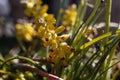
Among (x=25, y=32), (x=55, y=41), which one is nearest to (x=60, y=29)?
(x=55, y=41)

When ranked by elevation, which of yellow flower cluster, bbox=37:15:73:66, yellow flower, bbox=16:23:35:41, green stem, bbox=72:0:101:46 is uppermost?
yellow flower, bbox=16:23:35:41

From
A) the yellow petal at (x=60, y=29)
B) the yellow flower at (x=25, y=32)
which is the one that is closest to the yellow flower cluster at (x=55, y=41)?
the yellow petal at (x=60, y=29)

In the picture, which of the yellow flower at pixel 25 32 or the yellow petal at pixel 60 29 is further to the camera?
the yellow flower at pixel 25 32

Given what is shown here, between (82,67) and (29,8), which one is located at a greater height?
(29,8)

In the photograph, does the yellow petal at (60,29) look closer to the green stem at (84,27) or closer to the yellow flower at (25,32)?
the green stem at (84,27)

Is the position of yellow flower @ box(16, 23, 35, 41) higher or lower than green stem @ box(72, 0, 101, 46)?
higher

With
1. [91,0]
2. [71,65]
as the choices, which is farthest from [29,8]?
[71,65]

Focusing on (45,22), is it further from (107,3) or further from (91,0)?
(91,0)

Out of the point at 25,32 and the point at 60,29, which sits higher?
the point at 25,32

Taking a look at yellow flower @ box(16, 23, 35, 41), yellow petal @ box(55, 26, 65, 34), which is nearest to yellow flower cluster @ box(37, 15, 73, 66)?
yellow petal @ box(55, 26, 65, 34)

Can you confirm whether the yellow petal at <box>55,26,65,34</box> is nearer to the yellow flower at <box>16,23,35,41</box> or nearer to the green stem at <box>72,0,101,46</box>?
the green stem at <box>72,0,101,46</box>

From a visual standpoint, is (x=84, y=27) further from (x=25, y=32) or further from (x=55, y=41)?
(x=25, y=32)
